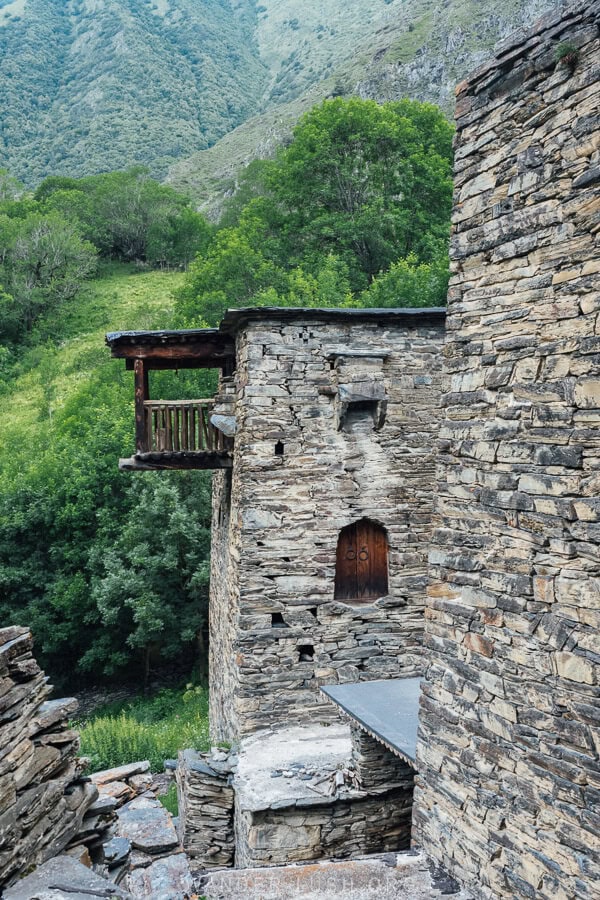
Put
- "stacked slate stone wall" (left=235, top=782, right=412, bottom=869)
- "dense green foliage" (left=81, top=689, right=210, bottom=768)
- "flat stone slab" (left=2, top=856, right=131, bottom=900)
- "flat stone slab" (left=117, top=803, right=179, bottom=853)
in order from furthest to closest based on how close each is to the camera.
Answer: "dense green foliage" (left=81, top=689, right=210, bottom=768) → "flat stone slab" (left=117, top=803, right=179, bottom=853) → "stacked slate stone wall" (left=235, top=782, right=412, bottom=869) → "flat stone slab" (left=2, top=856, right=131, bottom=900)

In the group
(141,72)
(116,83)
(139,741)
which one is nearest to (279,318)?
(139,741)

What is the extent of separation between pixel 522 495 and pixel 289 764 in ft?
16.3

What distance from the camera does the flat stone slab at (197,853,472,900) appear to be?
3746 mm

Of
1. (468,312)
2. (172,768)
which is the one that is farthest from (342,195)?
(468,312)

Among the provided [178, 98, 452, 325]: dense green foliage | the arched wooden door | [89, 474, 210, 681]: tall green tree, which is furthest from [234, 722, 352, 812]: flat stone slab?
[178, 98, 452, 325]: dense green foliage

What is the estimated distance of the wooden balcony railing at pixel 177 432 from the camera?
361 inches

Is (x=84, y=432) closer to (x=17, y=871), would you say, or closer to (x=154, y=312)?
(x=154, y=312)

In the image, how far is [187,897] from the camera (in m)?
5.04

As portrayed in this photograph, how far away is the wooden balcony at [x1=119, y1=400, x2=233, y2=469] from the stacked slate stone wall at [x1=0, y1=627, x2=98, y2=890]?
13.3ft

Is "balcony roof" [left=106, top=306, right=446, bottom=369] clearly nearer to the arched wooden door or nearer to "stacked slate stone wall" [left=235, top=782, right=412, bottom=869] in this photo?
the arched wooden door

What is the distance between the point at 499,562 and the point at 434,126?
20390mm

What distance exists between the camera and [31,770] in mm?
4906

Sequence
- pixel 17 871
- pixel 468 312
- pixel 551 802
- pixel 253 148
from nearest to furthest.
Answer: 1. pixel 551 802
2. pixel 468 312
3. pixel 17 871
4. pixel 253 148

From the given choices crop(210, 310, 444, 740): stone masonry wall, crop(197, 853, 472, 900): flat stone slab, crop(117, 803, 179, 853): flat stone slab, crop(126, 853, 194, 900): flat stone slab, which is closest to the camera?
crop(197, 853, 472, 900): flat stone slab
